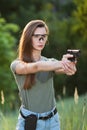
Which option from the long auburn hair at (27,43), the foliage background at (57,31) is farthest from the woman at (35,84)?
the foliage background at (57,31)

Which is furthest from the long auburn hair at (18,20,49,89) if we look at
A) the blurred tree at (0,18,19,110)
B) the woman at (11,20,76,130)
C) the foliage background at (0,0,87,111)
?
the foliage background at (0,0,87,111)

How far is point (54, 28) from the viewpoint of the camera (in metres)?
22.0

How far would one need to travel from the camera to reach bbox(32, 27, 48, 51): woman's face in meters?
4.48

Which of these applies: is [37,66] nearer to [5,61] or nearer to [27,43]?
[27,43]

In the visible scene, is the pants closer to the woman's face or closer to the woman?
the woman

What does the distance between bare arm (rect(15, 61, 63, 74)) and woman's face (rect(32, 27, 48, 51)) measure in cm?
17

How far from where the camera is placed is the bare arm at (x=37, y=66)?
13.7 feet

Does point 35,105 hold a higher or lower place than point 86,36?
higher

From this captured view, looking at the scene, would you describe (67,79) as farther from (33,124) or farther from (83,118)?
(33,124)

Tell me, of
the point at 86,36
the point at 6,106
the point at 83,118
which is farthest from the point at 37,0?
the point at 83,118

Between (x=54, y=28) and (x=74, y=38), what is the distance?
2.81ft

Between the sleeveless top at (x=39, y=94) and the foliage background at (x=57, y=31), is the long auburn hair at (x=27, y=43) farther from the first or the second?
the foliage background at (x=57, y=31)

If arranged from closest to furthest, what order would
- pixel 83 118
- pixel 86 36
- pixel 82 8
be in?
pixel 83 118 → pixel 82 8 → pixel 86 36

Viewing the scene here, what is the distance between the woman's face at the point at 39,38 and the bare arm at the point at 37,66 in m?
0.17
